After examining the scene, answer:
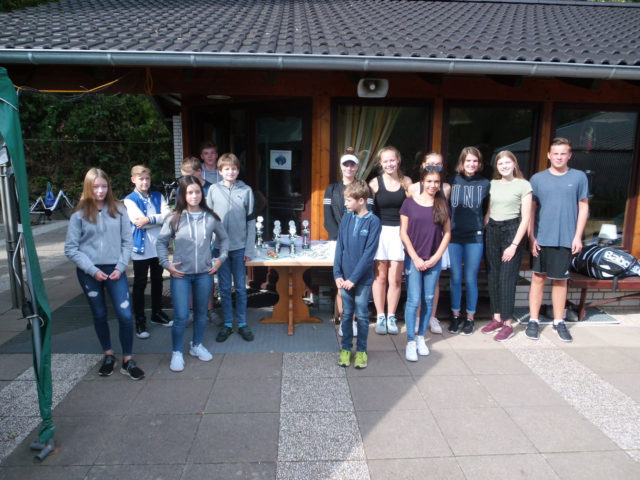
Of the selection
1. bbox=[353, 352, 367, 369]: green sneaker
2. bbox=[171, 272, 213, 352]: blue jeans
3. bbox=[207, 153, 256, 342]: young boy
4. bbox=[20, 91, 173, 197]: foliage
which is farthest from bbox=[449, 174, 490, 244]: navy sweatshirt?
bbox=[20, 91, 173, 197]: foliage

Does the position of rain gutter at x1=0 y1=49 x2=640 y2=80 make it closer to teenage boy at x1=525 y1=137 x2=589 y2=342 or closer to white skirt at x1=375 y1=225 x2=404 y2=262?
teenage boy at x1=525 y1=137 x2=589 y2=342

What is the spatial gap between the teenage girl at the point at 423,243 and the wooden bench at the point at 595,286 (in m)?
1.95

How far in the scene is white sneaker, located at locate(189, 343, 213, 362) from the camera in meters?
3.92

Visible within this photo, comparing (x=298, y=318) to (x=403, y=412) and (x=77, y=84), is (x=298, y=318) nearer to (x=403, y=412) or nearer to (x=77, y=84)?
(x=403, y=412)

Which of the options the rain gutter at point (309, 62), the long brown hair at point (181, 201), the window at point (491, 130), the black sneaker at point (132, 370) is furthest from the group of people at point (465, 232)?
the black sneaker at point (132, 370)

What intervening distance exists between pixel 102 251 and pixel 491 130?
14.7 feet

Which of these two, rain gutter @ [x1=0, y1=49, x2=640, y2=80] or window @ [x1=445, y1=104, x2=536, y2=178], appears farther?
window @ [x1=445, y1=104, x2=536, y2=178]

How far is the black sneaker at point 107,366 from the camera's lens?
11.9 ft

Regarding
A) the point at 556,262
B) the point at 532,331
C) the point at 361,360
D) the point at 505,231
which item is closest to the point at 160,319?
the point at 361,360

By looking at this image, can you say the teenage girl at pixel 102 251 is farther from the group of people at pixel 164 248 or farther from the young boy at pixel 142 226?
the young boy at pixel 142 226

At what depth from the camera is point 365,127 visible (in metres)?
5.46

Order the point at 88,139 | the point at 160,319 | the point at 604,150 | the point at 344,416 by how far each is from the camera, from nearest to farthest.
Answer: the point at 344,416 < the point at 160,319 < the point at 604,150 < the point at 88,139

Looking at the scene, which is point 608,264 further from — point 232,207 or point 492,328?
point 232,207

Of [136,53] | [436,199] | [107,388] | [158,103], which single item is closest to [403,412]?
[436,199]
